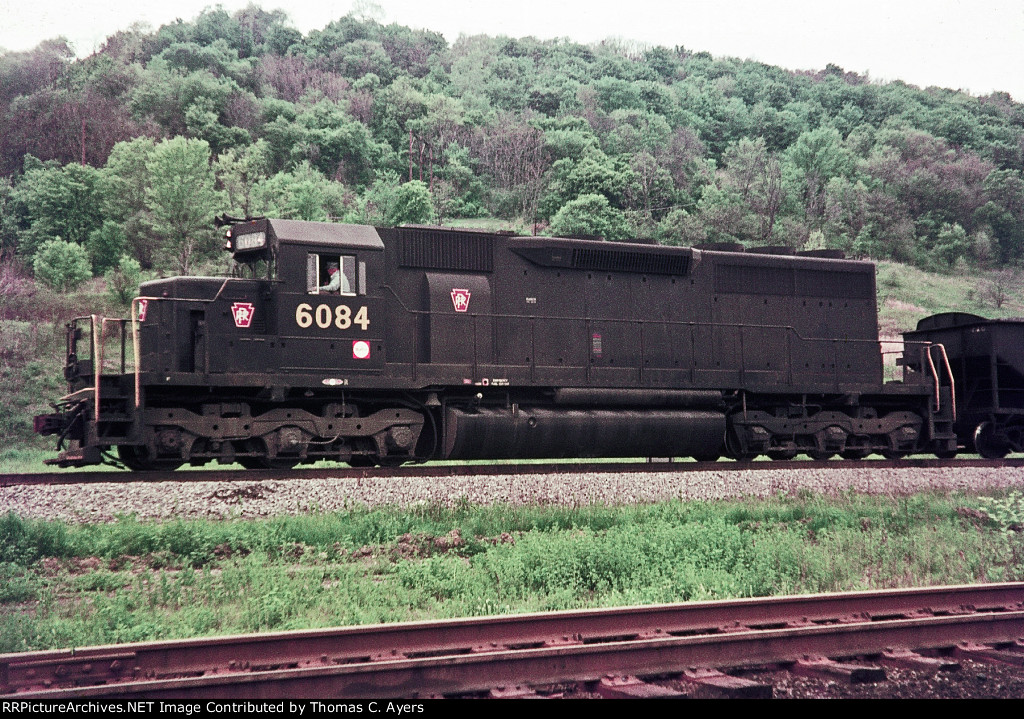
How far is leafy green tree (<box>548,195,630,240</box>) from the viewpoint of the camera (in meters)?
37.9

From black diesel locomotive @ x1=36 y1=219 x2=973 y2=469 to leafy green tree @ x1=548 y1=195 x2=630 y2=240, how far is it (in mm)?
24917

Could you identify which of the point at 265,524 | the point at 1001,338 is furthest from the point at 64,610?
the point at 1001,338

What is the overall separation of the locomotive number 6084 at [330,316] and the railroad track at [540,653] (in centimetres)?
570

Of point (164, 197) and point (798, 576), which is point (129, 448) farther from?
point (164, 197)

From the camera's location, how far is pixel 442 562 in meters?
7.67

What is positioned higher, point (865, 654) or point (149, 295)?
point (149, 295)

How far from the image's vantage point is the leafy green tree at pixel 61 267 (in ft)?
93.2

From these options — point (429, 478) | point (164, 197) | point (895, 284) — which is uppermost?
point (164, 197)

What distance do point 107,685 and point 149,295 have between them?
23.2 ft

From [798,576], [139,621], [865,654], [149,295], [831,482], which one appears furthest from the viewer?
[831,482]

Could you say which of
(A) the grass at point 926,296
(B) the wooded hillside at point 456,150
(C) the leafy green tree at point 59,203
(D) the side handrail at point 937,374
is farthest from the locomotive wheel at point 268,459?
(C) the leafy green tree at point 59,203

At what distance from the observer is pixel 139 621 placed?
20.0 ft

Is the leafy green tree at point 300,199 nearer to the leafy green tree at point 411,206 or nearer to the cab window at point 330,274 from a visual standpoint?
the leafy green tree at point 411,206

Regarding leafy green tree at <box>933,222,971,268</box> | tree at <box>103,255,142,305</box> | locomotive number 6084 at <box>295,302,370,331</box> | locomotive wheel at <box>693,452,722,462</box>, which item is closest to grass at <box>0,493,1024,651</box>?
locomotive wheel at <box>693,452,722,462</box>
